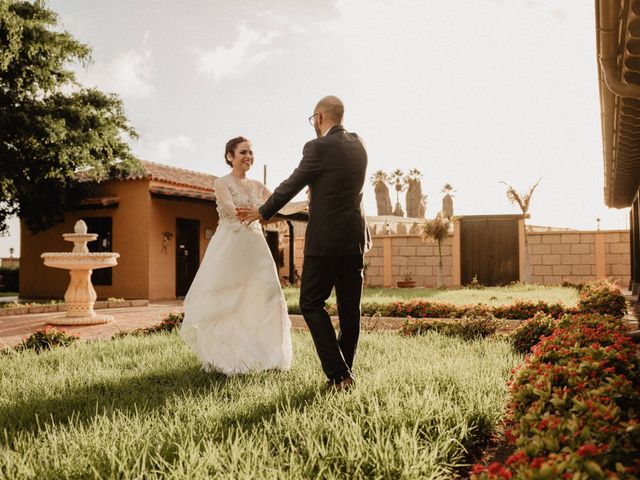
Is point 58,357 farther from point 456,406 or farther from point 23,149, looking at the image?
point 23,149

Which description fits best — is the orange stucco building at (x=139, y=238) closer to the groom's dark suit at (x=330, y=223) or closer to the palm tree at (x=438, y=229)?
the palm tree at (x=438, y=229)

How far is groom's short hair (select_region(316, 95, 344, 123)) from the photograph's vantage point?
377 cm

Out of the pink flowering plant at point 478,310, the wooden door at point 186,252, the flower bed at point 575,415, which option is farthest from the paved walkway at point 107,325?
the wooden door at point 186,252

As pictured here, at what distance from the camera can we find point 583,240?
18.0 m

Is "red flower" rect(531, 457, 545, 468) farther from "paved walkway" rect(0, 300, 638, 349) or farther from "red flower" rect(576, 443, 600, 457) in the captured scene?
"paved walkway" rect(0, 300, 638, 349)

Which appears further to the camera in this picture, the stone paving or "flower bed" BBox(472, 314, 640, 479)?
the stone paving

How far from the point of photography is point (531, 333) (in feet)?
17.8

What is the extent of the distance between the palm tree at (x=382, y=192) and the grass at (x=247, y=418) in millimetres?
68810

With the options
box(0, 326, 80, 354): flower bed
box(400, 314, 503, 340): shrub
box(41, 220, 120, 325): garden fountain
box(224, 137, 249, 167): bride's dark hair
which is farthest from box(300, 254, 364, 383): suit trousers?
box(41, 220, 120, 325): garden fountain

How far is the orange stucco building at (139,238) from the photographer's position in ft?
51.4

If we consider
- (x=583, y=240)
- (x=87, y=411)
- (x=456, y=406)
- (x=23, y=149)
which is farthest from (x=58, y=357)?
(x=583, y=240)

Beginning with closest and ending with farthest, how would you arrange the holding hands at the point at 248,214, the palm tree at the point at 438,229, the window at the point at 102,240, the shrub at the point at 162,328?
the holding hands at the point at 248,214 < the shrub at the point at 162,328 < the window at the point at 102,240 < the palm tree at the point at 438,229

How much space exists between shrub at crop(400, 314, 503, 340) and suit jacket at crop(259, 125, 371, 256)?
2993 mm

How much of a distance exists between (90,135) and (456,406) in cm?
1397
